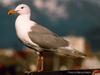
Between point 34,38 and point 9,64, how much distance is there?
8.95 feet

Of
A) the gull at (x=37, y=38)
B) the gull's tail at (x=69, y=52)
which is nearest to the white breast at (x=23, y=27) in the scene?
the gull at (x=37, y=38)

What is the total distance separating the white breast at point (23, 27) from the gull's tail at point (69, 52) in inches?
4.6

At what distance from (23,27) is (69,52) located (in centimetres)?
20

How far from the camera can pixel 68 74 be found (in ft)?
4.61

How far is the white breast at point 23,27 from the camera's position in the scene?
1583 millimetres

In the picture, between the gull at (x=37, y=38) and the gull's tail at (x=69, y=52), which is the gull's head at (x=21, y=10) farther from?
the gull's tail at (x=69, y=52)

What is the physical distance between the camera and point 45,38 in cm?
163

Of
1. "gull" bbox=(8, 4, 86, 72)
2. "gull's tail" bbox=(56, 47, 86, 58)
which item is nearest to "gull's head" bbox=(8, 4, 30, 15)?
"gull" bbox=(8, 4, 86, 72)

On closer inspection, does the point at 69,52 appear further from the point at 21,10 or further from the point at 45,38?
the point at 21,10

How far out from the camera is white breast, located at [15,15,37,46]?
→ 62.3 inches

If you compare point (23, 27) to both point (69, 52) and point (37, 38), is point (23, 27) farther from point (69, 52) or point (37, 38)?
point (69, 52)

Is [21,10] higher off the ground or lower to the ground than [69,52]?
higher

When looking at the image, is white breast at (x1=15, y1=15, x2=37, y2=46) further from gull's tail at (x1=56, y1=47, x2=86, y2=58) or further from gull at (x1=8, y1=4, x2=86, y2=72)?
gull's tail at (x1=56, y1=47, x2=86, y2=58)

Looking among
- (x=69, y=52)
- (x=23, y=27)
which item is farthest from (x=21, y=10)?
(x=69, y=52)
